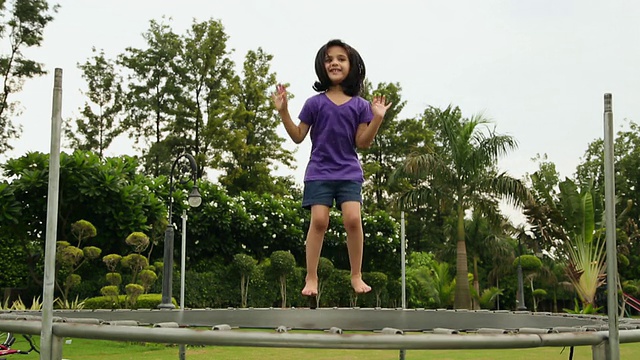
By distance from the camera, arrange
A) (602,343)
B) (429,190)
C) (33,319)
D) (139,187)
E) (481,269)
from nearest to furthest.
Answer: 1. (602,343)
2. (33,319)
3. (139,187)
4. (429,190)
5. (481,269)

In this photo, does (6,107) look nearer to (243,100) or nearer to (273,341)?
(243,100)

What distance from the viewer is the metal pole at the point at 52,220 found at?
165 cm

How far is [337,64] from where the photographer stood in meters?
2.79

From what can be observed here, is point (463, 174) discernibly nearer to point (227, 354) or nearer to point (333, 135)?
point (227, 354)

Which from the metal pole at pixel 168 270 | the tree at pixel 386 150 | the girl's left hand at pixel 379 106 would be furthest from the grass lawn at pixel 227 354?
the tree at pixel 386 150

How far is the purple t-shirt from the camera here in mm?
2621

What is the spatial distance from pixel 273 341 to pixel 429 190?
15.2m

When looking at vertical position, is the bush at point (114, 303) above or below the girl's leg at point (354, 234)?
below

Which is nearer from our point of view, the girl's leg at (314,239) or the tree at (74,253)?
the girl's leg at (314,239)

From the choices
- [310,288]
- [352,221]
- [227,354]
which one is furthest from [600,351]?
[227,354]

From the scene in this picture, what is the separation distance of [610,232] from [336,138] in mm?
1230

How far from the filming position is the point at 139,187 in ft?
42.5

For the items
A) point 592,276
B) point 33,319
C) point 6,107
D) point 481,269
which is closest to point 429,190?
point 592,276

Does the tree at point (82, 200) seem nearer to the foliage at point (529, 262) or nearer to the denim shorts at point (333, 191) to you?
the denim shorts at point (333, 191)
